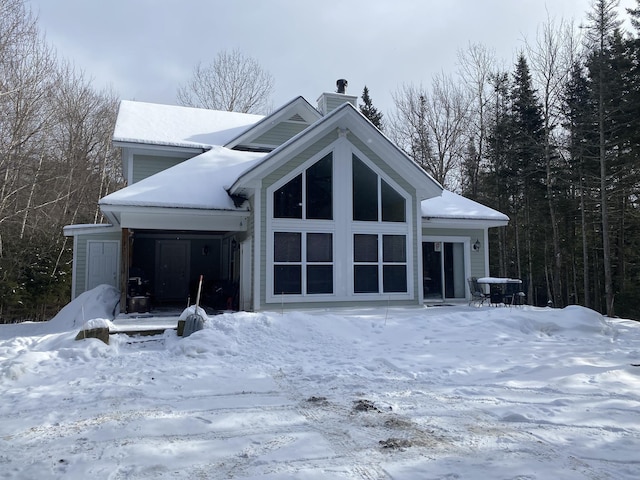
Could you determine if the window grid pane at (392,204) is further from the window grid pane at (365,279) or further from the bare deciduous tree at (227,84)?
the bare deciduous tree at (227,84)

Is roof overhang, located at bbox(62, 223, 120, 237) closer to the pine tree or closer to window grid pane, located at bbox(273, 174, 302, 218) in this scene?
window grid pane, located at bbox(273, 174, 302, 218)

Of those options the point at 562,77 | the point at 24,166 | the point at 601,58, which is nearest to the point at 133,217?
the point at 24,166

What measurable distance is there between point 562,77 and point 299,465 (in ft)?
78.3

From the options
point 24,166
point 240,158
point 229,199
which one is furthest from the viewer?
point 24,166

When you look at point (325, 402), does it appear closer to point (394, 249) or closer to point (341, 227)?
point (341, 227)

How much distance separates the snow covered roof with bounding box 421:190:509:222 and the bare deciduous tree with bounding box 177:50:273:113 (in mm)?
19889

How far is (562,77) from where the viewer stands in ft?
70.5

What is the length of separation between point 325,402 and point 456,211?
10.7 m

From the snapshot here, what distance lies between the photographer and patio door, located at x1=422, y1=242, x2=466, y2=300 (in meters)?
14.5

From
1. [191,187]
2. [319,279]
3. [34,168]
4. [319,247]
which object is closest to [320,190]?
[319,247]

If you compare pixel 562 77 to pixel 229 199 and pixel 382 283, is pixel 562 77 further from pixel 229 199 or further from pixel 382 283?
pixel 229 199

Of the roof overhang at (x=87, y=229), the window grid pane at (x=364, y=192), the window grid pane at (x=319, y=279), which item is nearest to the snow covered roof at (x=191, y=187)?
the roof overhang at (x=87, y=229)

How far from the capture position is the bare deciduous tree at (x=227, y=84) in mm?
30766

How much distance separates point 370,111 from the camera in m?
35.7
